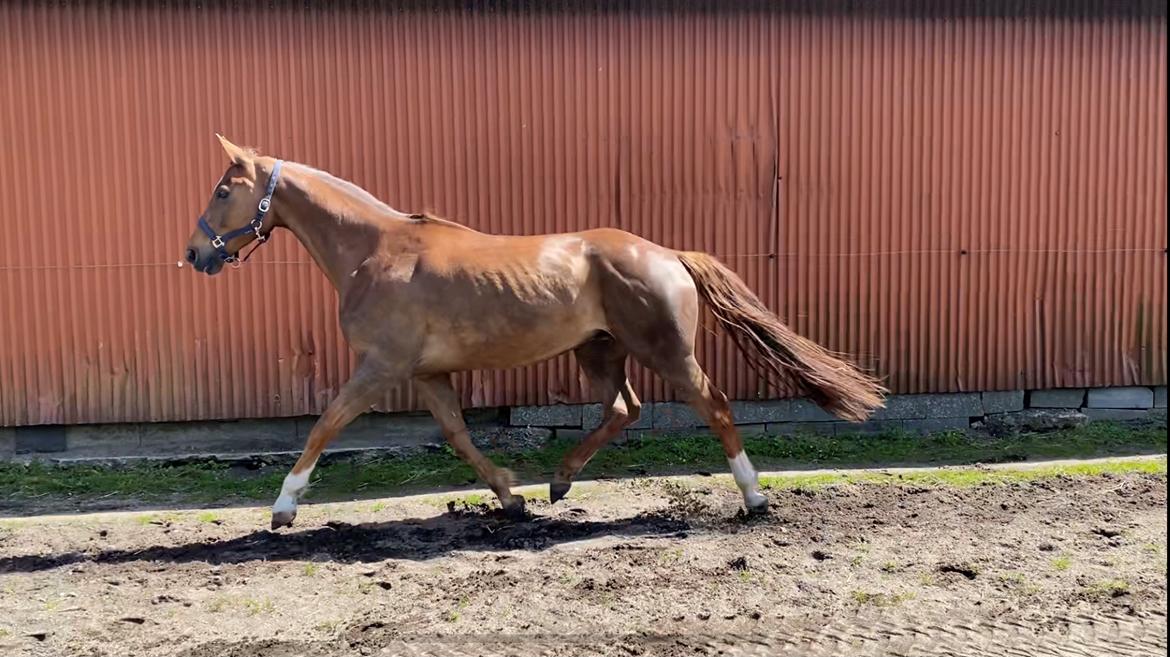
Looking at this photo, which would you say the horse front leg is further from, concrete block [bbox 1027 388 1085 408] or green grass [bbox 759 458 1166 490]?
concrete block [bbox 1027 388 1085 408]

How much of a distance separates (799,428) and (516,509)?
117 inches

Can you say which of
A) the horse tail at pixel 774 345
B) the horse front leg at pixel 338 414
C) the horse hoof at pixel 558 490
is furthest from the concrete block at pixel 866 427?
the horse front leg at pixel 338 414

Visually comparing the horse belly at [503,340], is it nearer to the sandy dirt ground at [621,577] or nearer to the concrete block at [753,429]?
the sandy dirt ground at [621,577]

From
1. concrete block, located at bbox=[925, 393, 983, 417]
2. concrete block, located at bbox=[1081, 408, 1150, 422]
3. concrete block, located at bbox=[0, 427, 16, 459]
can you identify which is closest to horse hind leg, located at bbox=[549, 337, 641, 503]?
concrete block, located at bbox=[925, 393, 983, 417]

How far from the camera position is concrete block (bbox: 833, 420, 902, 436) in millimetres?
6984

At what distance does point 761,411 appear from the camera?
6941 mm

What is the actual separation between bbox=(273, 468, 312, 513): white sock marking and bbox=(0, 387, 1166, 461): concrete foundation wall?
1812 millimetres

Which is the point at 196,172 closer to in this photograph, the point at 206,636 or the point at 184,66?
the point at 184,66

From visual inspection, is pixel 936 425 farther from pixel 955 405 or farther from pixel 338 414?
pixel 338 414

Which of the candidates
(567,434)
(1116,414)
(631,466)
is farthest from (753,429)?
(1116,414)

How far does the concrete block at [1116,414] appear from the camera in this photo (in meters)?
7.27

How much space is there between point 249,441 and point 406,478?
1.45 m

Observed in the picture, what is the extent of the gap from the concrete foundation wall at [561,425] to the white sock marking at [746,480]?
5.99 feet

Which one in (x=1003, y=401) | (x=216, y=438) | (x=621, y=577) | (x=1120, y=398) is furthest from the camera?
(x=1120, y=398)
